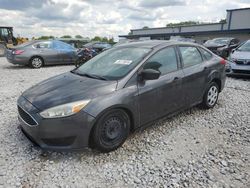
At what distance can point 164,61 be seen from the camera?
13.0ft

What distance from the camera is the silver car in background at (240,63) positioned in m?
8.04

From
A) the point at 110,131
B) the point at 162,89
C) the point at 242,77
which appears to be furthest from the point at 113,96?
the point at 242,77

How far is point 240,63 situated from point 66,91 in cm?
706

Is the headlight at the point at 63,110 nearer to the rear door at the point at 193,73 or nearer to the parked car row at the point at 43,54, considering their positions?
the rear door at the point at 193,73

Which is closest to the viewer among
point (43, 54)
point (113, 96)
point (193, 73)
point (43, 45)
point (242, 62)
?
point (113, 96)

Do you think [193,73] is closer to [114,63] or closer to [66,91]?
[114,63]

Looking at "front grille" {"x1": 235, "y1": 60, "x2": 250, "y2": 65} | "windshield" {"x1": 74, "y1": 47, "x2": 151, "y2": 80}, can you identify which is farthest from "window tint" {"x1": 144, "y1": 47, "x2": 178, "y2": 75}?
"front grille" {"x1": 235, "y1": 60, "x2": 250, "y2": 65}

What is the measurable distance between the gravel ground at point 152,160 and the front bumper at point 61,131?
11.2 inches

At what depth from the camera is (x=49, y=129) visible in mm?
2934

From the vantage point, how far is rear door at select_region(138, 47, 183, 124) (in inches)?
140

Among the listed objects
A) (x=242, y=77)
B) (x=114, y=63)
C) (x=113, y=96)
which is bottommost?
(x=242, y=77)

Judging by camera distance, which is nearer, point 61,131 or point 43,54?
point 61,131

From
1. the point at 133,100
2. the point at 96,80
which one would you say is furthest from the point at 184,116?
the point at 96,80

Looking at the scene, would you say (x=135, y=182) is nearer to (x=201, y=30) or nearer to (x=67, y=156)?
(x=67, y=156)
